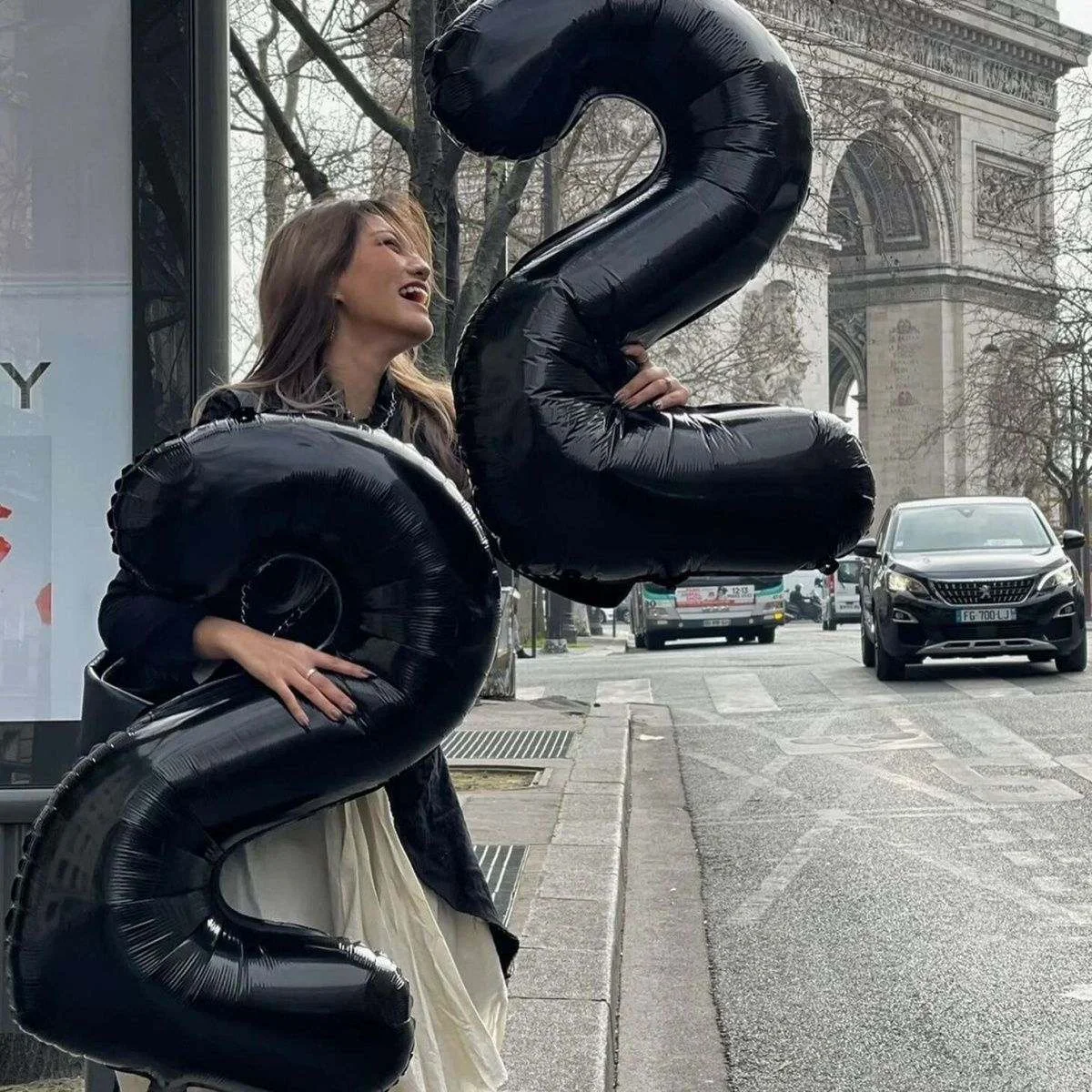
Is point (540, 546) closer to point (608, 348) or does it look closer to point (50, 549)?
point (608, 348)

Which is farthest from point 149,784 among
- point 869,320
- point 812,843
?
point 869,320

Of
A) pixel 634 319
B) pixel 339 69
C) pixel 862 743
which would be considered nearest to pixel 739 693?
pixel 862 743

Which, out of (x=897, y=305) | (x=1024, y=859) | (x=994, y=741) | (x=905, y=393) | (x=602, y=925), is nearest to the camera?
(x=602, y=925)

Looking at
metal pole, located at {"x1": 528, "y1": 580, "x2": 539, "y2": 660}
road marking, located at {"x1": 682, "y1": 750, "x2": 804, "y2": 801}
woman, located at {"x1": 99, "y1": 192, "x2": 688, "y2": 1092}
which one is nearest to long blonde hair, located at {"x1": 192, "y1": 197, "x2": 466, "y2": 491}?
woman, located at {"x1": 99, "y1": 192, "x2": 688, "y2": 1092}

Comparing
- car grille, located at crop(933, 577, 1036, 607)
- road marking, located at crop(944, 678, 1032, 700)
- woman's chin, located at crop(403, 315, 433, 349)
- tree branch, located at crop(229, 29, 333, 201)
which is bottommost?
road marking, located at crop(944, 678, 1032, 700)

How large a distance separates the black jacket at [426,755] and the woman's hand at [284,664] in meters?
0.04

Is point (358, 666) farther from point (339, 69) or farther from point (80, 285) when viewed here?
point (339, 69)

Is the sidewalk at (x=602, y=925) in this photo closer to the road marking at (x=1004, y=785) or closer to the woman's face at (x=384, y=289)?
the road marking at (x=1004, y=785)

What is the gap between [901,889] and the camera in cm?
688

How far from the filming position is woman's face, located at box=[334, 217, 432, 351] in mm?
2787

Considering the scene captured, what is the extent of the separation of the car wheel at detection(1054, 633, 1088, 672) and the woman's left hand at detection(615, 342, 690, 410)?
1387 centimetres

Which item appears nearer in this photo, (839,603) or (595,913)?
(595,913)

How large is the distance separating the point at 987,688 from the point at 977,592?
86cm

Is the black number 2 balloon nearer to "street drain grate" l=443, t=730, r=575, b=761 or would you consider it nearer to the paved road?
the paved road
